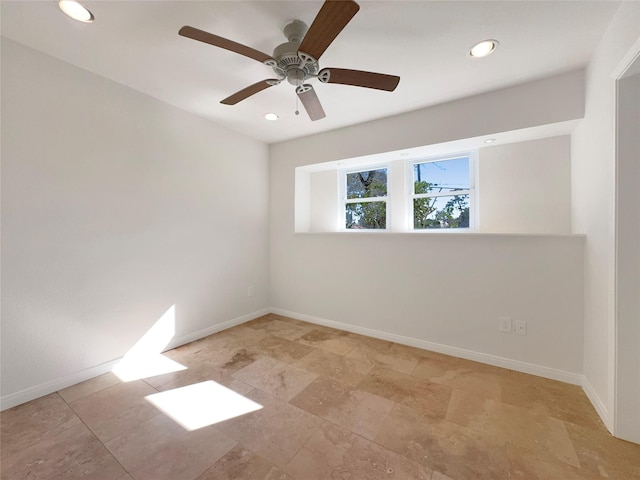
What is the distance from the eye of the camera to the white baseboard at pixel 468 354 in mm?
2117

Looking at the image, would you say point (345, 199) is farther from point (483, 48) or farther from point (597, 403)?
point (597, 403)

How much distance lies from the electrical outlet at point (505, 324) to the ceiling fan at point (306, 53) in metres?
2.23

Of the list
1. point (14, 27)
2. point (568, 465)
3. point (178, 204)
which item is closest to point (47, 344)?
point (178, 204)

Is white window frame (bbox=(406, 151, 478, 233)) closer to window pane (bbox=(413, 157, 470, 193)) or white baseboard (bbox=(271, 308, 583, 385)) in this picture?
window pane (bbox=(413, 157, 470, 193))

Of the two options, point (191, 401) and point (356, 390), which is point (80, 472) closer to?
point (191, 401)

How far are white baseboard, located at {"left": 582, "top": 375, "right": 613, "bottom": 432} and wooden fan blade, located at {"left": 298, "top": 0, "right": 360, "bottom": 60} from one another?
9.02 feet

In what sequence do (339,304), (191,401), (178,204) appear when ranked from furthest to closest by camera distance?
(339,304) < (178,204) < (191,401)

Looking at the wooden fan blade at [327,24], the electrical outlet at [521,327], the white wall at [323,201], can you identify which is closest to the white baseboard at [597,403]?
the electrical outlet at [521,327]

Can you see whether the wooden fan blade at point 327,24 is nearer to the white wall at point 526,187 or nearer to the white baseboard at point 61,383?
the white wall at point 526,187

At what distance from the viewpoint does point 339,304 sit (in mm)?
3277

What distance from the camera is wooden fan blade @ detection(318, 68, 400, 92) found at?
1589 mm

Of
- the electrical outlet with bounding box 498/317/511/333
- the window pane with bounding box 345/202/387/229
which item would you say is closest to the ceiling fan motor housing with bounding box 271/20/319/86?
the window pane with bounding box 345/202/387/229

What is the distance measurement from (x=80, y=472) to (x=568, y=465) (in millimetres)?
2563

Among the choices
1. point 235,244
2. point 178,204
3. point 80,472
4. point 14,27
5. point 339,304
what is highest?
point 14,27
